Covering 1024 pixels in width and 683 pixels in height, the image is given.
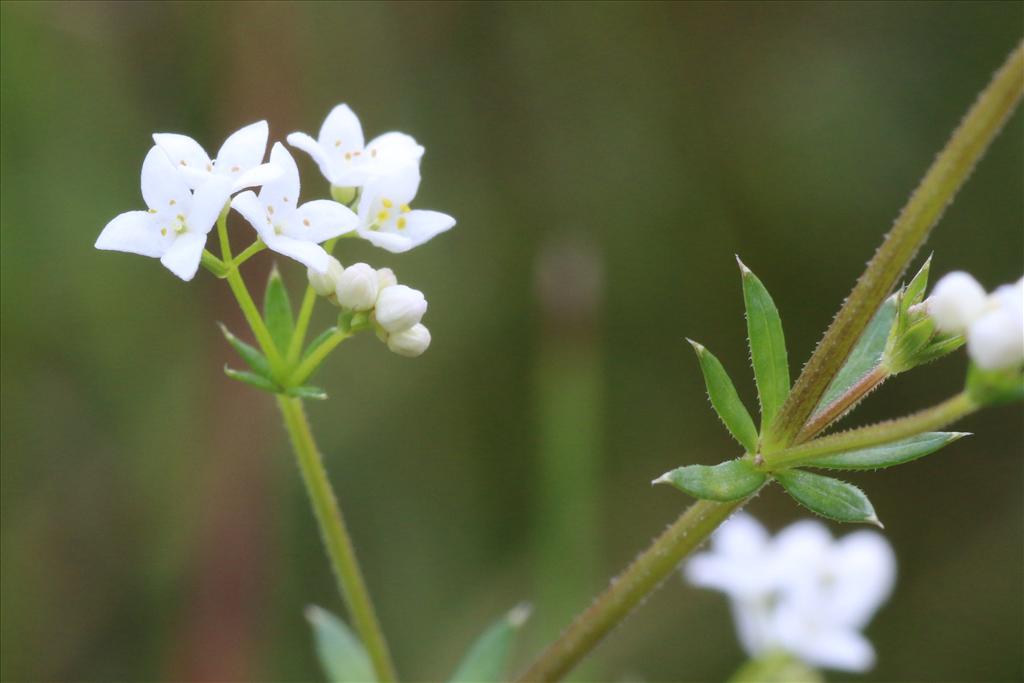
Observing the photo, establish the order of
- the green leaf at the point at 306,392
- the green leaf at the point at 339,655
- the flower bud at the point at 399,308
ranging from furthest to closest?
the green leaf at the point at 339,655, the flower bud at the point at 399,308, the green leaf at the point at 306,392

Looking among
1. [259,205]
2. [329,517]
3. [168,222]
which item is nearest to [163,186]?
[168,222]

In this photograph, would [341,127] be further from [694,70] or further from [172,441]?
[694,70]

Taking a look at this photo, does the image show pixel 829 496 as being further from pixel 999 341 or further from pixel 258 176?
pixel 258 176

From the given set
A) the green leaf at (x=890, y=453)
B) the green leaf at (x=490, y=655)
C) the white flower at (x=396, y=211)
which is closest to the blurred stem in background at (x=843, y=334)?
the green leaf at (x=890, y=453)

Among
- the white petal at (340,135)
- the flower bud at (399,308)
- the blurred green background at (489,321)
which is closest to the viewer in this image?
the flower bud at (399,308)

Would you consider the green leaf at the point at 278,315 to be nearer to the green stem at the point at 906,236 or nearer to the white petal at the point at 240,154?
the white petal at the point at 240,154

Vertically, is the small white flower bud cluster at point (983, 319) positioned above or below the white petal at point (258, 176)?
below

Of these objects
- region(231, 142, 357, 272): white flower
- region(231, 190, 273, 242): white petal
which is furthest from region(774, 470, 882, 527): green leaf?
region(231, 190, 273, 242): white petal

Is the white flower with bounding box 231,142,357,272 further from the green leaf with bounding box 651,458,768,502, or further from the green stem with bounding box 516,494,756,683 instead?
the green stem with bounding box 516,494,756,683
